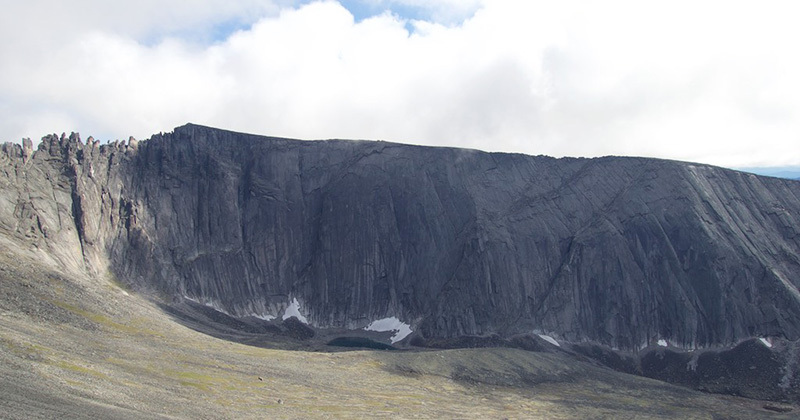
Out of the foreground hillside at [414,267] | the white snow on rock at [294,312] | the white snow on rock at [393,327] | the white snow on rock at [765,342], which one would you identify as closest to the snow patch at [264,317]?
the foreground hillside at [414,267]

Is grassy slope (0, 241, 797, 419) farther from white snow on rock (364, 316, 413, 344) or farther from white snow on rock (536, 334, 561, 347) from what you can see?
white snow on rock (364, 316, 413, 344)

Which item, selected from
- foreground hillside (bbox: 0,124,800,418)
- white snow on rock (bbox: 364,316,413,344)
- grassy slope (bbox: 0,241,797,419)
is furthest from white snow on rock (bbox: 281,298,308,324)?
grassy slope (bbox: 0,241,797,419)

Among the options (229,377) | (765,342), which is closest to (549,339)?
(765,342)

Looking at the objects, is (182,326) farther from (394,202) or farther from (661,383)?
(661,383)

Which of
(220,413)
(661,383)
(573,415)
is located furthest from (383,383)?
(661,383)

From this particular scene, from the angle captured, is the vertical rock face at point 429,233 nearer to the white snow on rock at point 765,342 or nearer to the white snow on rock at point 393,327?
the white snow on rock at point 393,327

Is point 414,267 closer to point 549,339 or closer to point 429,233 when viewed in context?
point 429,233
